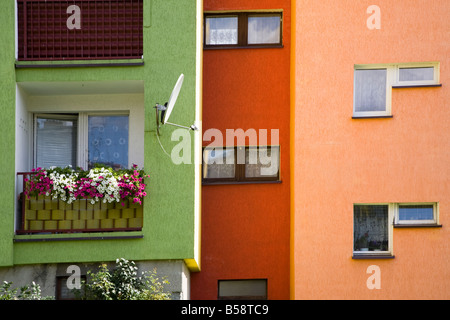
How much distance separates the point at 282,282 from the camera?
52.7ft

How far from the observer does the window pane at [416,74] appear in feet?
51.8

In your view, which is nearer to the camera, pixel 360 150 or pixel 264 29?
pixel 360 150

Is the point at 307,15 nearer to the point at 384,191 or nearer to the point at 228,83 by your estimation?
the point at 228,83

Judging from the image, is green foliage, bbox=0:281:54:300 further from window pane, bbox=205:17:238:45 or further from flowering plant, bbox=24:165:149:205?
window pane, bbox=205:17:238:45

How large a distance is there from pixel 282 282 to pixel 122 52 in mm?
5039

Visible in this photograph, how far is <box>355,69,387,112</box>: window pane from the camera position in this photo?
1589 cm

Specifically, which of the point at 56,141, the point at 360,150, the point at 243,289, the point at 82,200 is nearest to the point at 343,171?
the point at 360,150

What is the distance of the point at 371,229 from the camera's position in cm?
1570

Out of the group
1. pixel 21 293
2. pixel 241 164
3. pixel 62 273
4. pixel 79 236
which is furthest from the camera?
pixel 241 164

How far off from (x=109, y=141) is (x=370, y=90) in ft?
15.7

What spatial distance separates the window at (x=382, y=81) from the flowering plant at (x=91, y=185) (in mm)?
4284

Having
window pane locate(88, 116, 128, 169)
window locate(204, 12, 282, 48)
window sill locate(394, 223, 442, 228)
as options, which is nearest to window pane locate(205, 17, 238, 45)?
window locate(204, 12, 282, 48)

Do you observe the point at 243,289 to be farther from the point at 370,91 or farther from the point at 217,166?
the point at 370,91
